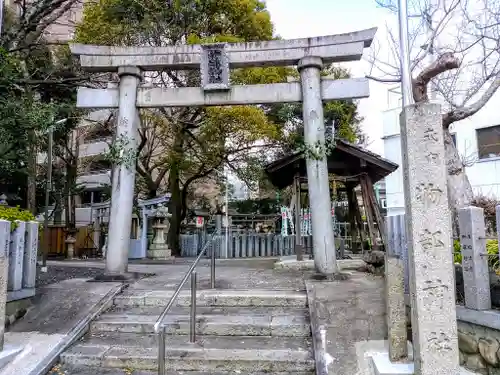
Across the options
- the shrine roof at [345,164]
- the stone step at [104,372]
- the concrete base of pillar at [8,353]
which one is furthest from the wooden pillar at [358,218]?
the concrete base of pillar at [8,353]

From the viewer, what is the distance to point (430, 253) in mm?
3875

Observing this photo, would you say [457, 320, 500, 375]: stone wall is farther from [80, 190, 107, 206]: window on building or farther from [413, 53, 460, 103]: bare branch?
[80, 190, 107, 206]: window on building

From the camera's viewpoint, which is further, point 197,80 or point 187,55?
point 197,80

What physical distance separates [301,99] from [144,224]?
12.9 metres

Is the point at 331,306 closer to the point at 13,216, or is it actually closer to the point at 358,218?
the point at 13,216

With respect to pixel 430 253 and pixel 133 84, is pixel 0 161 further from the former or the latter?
pixel 430 253

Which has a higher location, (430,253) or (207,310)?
(430,253)

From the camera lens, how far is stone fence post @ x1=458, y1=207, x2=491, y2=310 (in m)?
4.18

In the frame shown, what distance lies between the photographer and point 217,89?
27.1 feet

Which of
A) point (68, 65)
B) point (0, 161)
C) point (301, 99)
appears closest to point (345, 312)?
point (301, 99)

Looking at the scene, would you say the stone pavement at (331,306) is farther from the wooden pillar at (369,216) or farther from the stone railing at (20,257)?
the wooden pillar at (369,216)

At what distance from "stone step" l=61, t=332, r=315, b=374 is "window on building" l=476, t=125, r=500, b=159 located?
45.8 feet

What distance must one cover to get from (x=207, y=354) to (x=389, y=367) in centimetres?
198

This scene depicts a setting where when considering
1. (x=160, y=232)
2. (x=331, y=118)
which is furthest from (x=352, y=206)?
(x=331, y=118)
